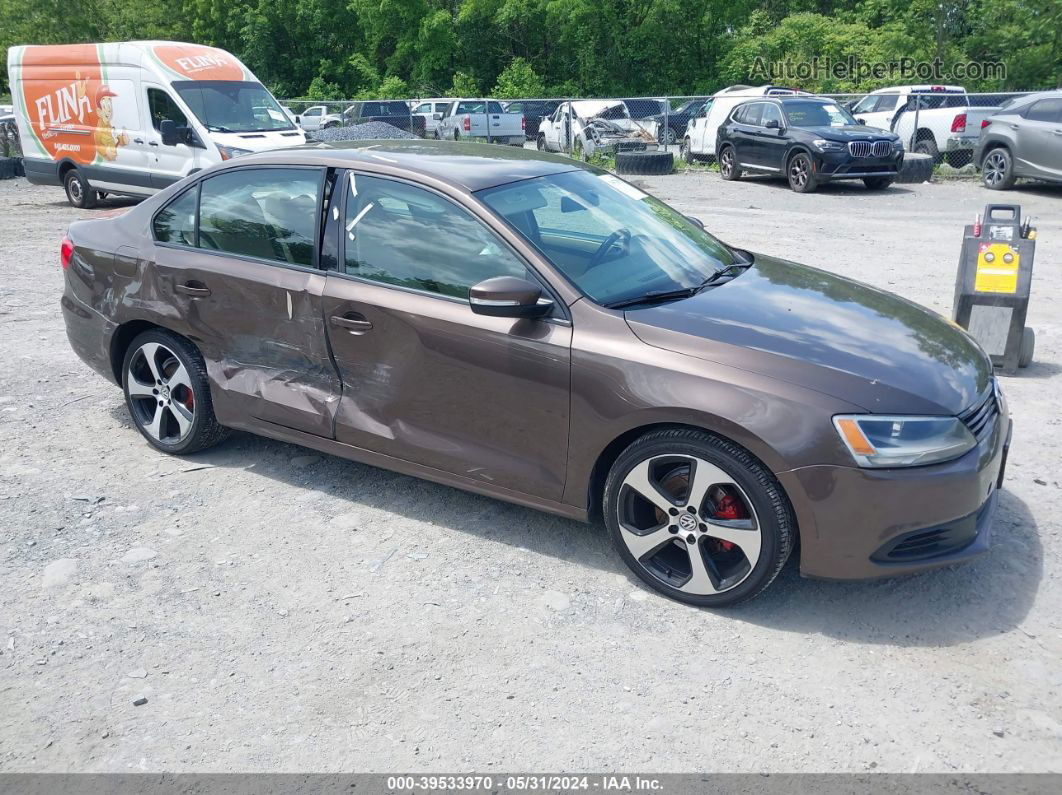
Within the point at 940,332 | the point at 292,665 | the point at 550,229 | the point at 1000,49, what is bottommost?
the point at 292,665

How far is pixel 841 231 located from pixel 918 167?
246 inches

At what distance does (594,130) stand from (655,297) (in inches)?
766

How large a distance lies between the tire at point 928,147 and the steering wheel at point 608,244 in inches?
678

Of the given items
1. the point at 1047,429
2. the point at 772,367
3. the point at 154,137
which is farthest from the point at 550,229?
the point at 154,137

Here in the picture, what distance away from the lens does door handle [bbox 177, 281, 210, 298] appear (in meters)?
4.74

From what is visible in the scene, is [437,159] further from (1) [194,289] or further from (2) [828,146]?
(2) [828,146]

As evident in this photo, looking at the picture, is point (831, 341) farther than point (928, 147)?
No

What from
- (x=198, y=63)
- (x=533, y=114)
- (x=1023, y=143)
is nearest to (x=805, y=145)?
(x=1023, y=143)

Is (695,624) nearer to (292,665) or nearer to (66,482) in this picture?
(292,665)

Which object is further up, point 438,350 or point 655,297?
point 655,297

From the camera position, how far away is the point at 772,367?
347 cm

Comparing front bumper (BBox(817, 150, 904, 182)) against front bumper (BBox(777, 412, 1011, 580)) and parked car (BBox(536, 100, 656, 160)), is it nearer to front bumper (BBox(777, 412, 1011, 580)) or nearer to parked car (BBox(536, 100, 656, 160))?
parked car (BBox(536, 100, 656, 160))

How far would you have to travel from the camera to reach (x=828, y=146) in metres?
16.4

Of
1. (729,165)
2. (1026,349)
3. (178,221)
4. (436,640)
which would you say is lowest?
(436,640)
